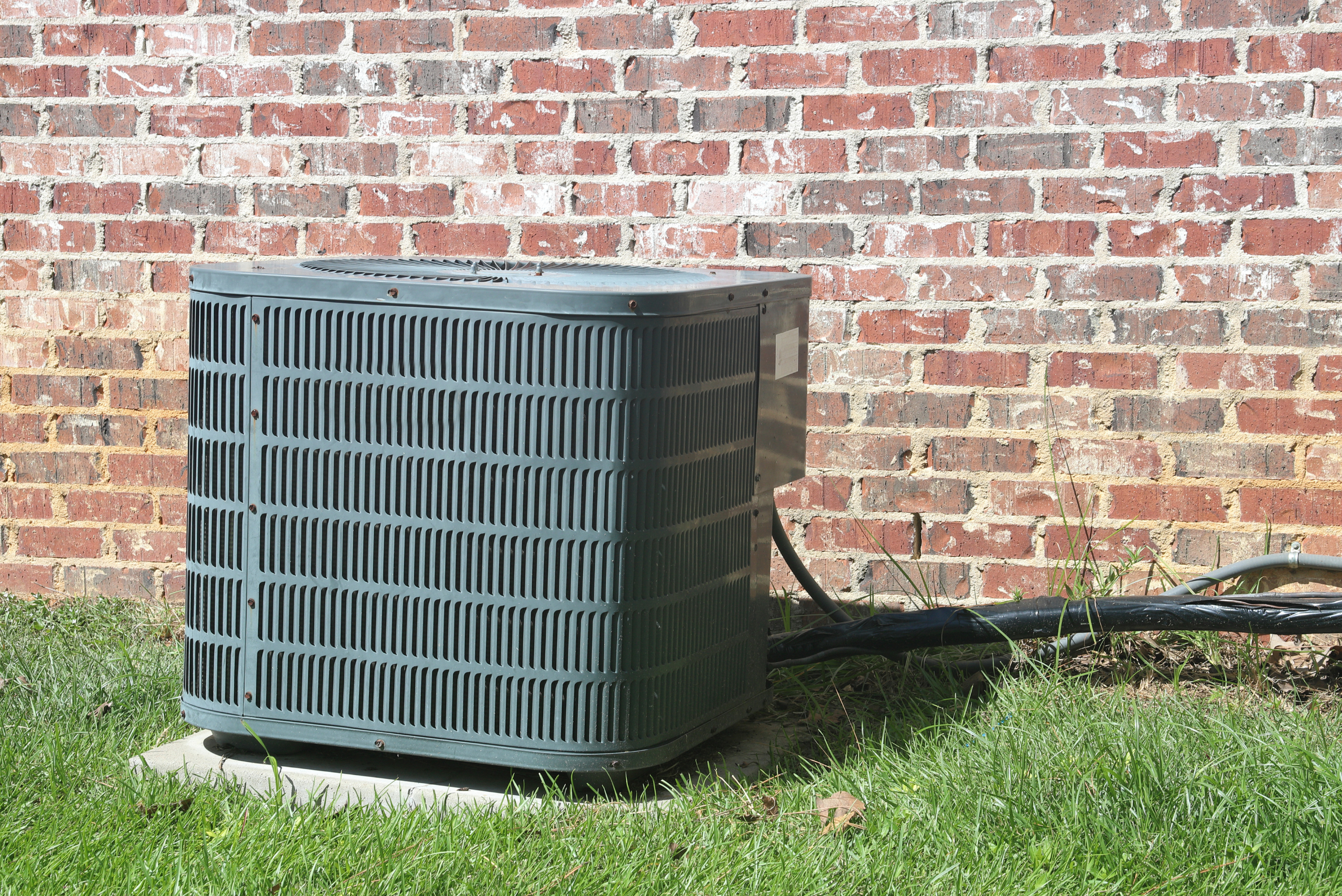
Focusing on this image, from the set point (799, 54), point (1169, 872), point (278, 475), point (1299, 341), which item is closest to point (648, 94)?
point (799, 54)

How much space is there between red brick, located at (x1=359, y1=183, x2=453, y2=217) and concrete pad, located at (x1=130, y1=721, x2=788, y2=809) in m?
1.46

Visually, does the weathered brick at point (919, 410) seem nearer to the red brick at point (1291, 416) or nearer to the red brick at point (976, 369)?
the red brick at point (976, 369)

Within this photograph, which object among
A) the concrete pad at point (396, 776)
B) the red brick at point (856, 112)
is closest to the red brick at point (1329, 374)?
the red brick at point (856, 112)

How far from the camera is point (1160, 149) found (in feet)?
9.80

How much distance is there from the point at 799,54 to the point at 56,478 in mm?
2375

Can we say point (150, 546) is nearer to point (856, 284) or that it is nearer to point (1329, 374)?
point (856, 284)

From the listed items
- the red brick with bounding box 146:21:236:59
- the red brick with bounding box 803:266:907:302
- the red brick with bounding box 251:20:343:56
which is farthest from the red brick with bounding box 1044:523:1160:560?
the red brick with bounding box 146:21:236:59

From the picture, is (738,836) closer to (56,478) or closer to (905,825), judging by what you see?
(905,825)

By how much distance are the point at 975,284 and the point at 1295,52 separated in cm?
88

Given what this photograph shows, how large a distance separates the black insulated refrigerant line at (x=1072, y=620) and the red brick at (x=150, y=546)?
5.72 ft

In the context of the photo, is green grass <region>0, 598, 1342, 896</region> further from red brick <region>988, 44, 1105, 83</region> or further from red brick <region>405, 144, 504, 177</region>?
red brick <region>405, 144, 504, 177</region>

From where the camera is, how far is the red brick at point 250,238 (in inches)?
135

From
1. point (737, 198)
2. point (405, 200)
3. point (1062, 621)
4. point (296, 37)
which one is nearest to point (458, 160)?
point (405, 200)

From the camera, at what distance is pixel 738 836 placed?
218 centimetres
